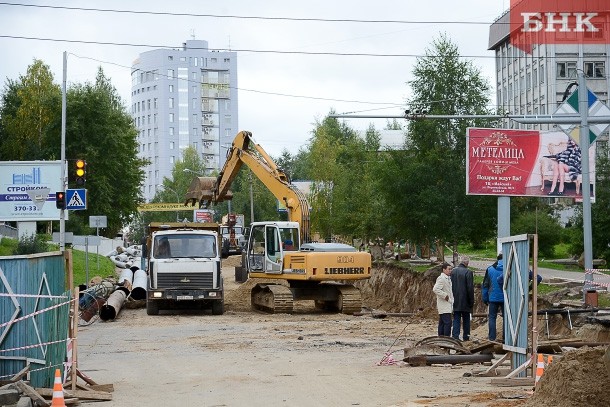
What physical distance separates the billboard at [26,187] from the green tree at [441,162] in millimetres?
14907

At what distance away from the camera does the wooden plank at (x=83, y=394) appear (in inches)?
551

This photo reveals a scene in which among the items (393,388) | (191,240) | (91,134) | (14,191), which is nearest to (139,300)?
(191,240)

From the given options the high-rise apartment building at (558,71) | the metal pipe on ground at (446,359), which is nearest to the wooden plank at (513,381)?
the metal pipe on ground at (446,359)

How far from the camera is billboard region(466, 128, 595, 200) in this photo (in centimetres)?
3862

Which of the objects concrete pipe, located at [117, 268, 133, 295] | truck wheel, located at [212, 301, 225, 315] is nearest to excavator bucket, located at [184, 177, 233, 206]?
concrete pipe, located at [117, 268, 133, 295]

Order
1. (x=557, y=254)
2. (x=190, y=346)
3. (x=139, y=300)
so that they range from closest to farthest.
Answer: (x=190, y=346), (x=139, y=300), (x=557, y=254)

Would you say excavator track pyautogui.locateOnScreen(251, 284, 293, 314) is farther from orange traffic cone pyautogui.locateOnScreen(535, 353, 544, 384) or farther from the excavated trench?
orange traffic cone pyautogui.locateOnScreen(535, 353, 544, 384)

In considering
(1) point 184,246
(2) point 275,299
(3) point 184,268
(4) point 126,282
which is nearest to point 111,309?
(3) point 184,268

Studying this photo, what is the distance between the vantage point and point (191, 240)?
33.6 m

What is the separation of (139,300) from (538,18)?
55.9 meters

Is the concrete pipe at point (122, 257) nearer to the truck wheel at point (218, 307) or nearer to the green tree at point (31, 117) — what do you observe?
the green tree at point (31, 117)

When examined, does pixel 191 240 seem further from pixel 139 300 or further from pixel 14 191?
pixel 14 191

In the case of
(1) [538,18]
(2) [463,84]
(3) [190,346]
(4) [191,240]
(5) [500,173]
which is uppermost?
(1) [538,18]

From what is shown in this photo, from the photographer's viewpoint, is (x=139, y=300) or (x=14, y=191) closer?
(x=139, y=300)
